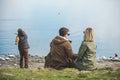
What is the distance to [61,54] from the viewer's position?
63.8ft

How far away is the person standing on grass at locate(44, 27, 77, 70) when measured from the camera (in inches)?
760

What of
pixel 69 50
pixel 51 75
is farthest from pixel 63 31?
pixel 51 75

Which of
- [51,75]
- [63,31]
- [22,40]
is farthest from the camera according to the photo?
[22,40]

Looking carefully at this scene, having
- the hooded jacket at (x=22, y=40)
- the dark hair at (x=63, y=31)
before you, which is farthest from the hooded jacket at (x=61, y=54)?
the hooded jacket at (x=22, y=40)

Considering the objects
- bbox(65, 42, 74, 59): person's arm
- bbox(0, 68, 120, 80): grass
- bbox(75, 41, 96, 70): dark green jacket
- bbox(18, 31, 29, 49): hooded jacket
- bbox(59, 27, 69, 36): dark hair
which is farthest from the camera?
bbox(18, 31, 29, 49): hooded jacket

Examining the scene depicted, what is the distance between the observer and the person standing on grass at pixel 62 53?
1930 cm

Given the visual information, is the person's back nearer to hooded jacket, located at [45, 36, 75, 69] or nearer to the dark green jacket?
hooded jacket, located at [45, 36, 75, 69]

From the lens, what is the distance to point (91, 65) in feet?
62.6

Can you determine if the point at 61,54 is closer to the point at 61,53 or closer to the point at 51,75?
Answer: the point at 61,53

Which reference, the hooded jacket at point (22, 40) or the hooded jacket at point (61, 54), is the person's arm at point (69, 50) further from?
the hooded jacket at point (22, 40)

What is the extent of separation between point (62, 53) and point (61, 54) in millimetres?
47

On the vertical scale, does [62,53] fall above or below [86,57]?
above

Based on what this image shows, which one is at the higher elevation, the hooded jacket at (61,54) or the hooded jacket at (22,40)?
the hooded jacket at (22,40)

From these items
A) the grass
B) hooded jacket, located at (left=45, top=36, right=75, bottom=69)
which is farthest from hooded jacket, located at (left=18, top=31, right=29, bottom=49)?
the grass
